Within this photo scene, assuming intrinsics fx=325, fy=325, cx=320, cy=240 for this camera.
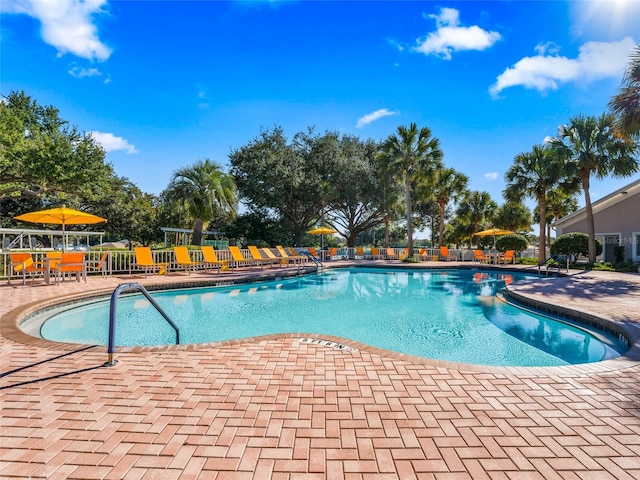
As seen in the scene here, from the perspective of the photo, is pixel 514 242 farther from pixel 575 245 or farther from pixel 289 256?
pixel 289 256

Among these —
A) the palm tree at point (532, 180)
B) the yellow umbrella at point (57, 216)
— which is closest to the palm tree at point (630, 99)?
the palm tree at point (532, 180)

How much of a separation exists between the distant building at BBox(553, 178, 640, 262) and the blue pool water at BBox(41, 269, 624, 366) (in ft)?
38.9

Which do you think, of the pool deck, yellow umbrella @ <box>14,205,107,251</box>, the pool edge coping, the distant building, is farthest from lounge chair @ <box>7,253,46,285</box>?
the distant building

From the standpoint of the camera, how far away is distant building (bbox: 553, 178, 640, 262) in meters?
17.0

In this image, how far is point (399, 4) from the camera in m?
8.84

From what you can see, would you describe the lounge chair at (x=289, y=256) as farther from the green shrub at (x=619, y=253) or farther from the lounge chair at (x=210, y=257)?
the green shrub at (x=619, y=253)

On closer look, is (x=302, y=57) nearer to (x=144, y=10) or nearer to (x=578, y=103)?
(x=144, y=10)

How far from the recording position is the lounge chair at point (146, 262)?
11.7 metres

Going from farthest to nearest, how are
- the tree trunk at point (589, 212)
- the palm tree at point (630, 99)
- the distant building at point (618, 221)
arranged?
the distant building at point (618, 221)
the tree trunk at point (589, 212)
the palm tree at point (630, 99)

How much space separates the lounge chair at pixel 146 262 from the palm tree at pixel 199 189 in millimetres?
5400

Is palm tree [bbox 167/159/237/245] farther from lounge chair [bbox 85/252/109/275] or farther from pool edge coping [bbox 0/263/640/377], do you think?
pool edge coping [bbox 0/263/640/377]

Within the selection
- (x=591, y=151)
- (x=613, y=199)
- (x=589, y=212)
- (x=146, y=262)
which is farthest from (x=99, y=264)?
(x=613, y=199)

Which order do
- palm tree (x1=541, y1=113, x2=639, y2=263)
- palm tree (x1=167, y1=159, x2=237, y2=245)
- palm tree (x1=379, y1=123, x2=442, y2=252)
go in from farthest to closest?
palm tree (x1=379, y1=123, x2=442, y2=252), palm tree (x1=167, y1=159, x2=237, y2=245), palm tree (x1=541, y1=113, x2=639, y2=263)

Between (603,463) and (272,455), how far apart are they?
1997 millimetres
